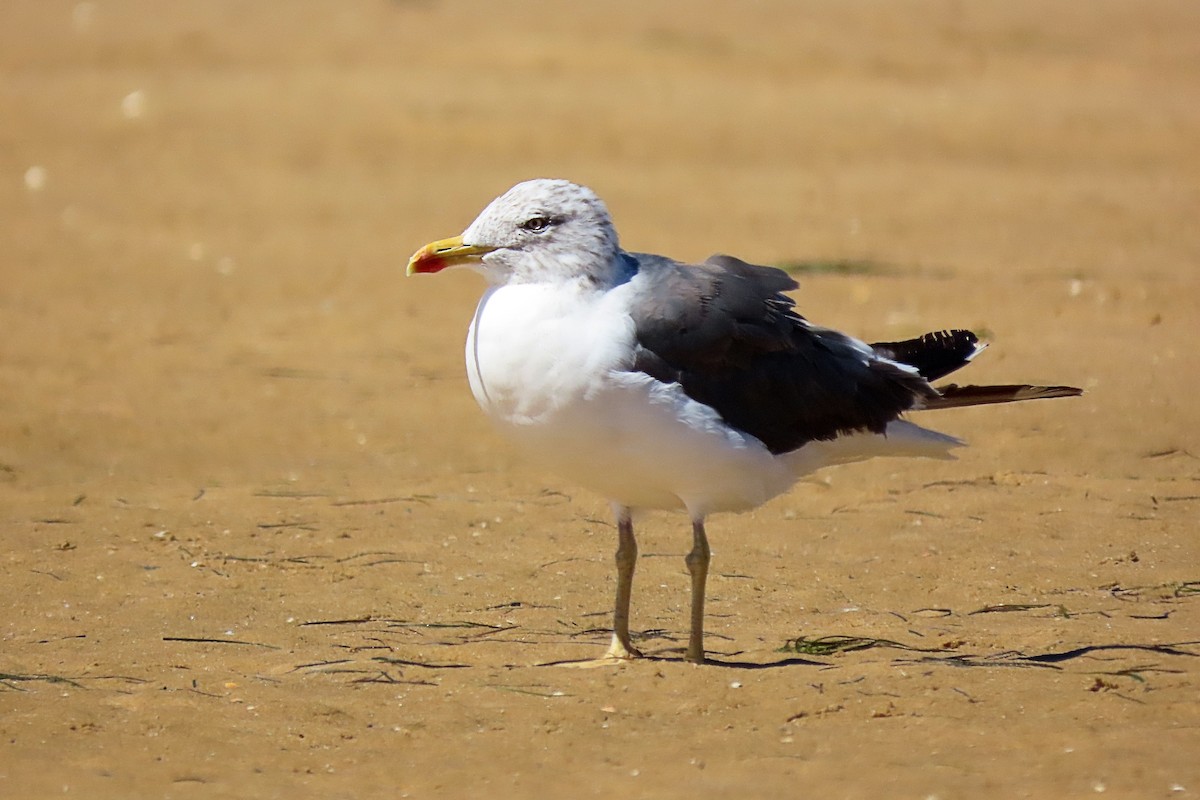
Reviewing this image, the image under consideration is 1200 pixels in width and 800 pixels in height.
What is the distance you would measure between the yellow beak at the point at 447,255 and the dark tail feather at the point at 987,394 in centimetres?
158

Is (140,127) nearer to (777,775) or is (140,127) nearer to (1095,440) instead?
(1095,440)

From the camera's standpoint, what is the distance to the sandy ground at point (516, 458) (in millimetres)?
4562

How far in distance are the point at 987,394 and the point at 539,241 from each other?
162cm

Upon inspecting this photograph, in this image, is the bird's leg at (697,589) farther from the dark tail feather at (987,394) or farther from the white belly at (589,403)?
the dark tail feather at (987,394)

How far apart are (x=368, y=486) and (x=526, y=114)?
336 inches

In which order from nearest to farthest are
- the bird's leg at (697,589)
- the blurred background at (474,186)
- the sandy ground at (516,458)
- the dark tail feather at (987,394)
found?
the sandy ground at (516,458), the bird's leg at (697,589), the dark tail feather at (987,394), the blurred background at (474,186)

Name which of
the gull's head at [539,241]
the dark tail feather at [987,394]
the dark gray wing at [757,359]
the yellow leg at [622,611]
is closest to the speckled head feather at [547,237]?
the gull's head at [539,241]

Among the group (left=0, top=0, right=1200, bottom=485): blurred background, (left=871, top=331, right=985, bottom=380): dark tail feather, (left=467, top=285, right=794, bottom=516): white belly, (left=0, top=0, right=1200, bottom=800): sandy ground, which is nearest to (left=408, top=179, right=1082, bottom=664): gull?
(left=467, top=285, right=794, bottom=516): white belly

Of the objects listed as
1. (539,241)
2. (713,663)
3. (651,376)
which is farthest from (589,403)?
(713,663)

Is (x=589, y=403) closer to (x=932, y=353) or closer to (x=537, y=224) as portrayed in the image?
(x=537, y=224)

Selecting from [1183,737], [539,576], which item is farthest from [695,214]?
[1183,737]

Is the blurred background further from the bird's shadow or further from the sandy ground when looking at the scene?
the bird's shadow

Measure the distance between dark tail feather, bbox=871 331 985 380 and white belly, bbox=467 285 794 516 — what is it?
90 centimetres

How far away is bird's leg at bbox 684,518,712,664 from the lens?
513 centimetres
